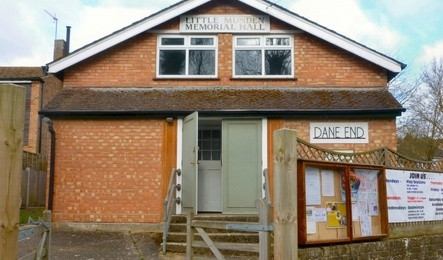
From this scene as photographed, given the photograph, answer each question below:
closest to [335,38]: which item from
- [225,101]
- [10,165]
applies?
[225,101]

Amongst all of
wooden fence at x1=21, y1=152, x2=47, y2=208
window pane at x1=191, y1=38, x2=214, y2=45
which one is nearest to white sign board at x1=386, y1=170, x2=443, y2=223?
window pane at x1=191, y1=38, x2=214, y2=45

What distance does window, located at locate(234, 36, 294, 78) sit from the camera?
13391 millimetres

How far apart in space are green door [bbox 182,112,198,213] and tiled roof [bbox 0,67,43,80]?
1435cm

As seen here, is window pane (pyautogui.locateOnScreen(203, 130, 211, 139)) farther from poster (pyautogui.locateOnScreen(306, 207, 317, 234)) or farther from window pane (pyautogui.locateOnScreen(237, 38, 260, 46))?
poster (pyautogui.locateOnScreen(306, 207, 317, 234))

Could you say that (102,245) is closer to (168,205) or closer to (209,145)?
(168,205)

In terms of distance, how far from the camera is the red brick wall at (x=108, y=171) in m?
12.1

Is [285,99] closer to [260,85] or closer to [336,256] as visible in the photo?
[260,85]

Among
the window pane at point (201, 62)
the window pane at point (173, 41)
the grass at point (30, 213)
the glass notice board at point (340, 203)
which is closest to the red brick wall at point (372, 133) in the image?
the window pane at point (201, 62)

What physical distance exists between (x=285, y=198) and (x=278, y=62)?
8229mm

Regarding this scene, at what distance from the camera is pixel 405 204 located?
8.97m

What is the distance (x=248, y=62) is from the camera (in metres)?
13.5

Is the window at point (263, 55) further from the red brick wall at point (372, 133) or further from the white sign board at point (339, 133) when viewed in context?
the white sign board at point (339, 133)

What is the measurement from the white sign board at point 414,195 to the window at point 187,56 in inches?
243

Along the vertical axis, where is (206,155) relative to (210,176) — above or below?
above
